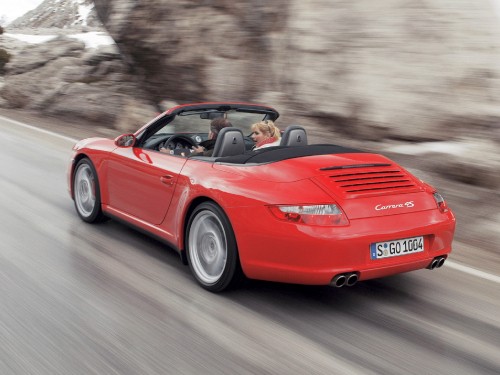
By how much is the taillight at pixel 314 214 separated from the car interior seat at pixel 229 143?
96 centimetres

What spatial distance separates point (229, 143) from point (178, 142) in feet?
3.41

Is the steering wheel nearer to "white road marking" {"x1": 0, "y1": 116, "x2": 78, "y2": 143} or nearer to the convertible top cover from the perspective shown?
the convertible top cover

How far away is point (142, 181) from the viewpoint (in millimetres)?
5582

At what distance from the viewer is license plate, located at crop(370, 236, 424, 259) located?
4219 mm

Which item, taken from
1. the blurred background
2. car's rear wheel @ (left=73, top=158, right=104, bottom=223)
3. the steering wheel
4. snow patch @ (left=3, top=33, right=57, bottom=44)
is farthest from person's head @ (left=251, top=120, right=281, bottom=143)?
snow patch @ (left=3, top=33, right=57, bottom=44)

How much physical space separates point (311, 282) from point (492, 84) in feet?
20.9

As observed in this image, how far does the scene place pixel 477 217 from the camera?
6953mm

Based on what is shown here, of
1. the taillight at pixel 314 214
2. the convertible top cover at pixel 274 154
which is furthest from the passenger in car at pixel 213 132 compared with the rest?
the taillight at pixel 314 214

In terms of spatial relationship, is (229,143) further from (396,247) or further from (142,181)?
(396,247)

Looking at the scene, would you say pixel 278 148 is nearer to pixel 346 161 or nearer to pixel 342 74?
pixel 346 161

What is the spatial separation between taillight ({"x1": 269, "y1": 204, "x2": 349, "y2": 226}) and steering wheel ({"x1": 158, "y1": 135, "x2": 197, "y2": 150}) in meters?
1.90

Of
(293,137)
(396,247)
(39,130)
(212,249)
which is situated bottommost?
(39,130)

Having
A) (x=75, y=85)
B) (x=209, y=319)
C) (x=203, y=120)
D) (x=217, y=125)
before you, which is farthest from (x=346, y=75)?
(x=75, y=85)

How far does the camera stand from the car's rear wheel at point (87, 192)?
6438 mm
